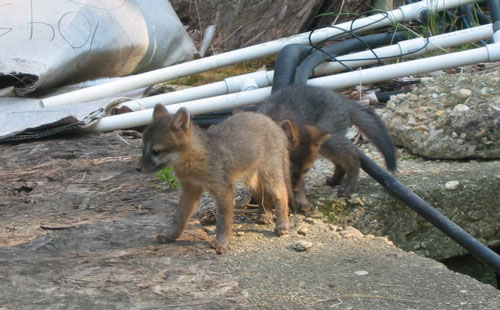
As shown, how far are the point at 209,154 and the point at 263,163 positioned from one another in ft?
1.43

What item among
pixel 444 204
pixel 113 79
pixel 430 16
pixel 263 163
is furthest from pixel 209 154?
pixel 430 16

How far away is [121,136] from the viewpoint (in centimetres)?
646

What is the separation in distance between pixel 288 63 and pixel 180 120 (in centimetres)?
232

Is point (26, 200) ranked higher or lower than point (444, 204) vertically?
higher

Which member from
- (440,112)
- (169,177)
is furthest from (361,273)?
(440,112)

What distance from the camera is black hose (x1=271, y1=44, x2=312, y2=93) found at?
19.9 feet

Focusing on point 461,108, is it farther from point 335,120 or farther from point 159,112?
point 159,112

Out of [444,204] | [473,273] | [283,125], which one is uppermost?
[283,125]

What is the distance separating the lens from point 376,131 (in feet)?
17.0

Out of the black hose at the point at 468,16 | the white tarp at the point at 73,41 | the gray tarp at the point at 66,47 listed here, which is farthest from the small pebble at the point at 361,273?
the black hose at the point at 468,16

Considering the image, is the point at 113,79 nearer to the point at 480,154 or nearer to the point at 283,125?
the point at 283,125

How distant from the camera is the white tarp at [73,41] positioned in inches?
269

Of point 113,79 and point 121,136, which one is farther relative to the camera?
point 113,79

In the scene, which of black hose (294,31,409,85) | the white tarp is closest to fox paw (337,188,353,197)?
black hose (294,31,409,85)
